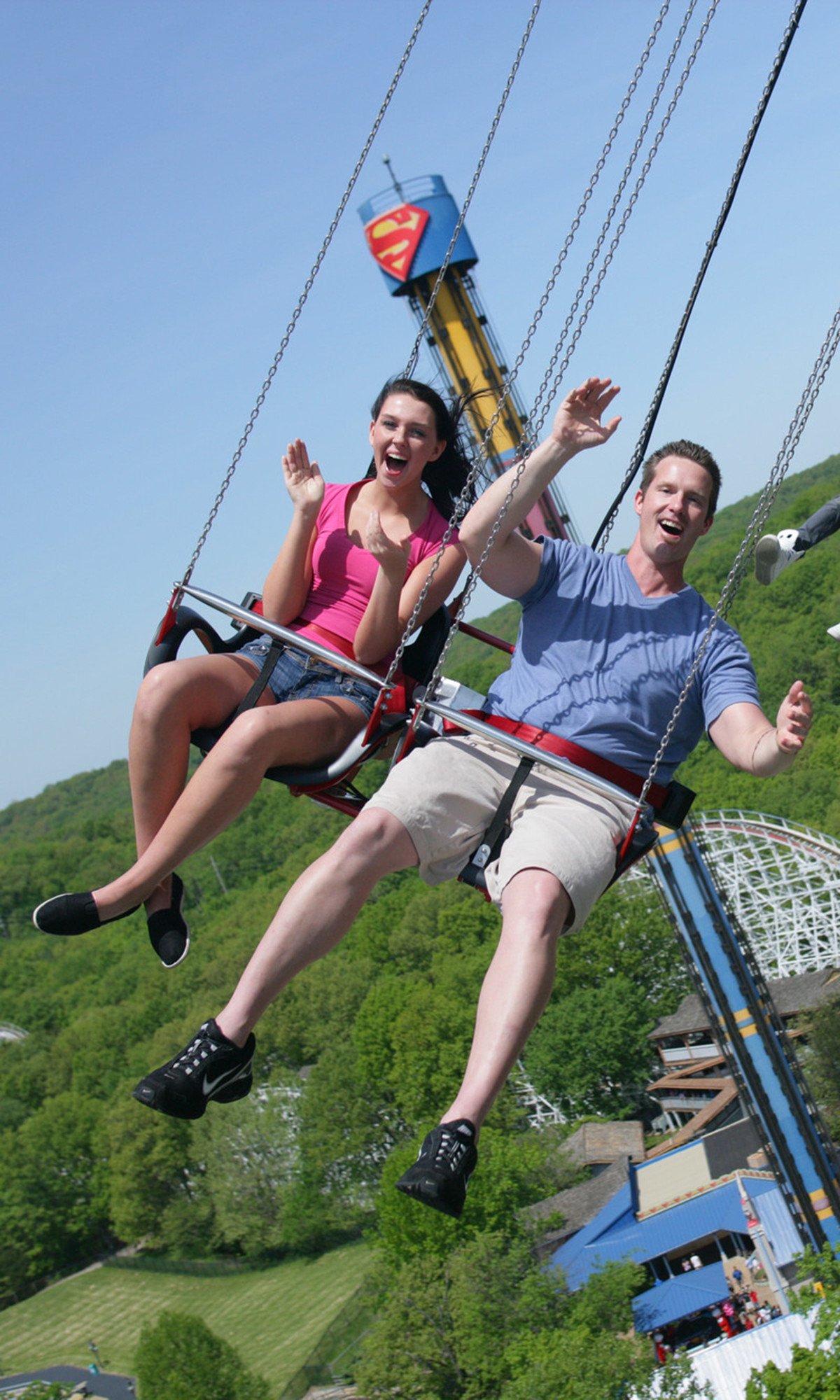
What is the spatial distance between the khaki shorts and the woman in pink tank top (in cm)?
54

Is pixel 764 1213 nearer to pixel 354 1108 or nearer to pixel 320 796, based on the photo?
pixel 354 1108

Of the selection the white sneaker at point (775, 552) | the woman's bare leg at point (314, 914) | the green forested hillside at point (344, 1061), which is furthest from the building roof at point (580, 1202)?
the woman's bare leg at point (314, 914)

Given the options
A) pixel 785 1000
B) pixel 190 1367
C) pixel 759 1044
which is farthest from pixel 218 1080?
pixel 785 1000

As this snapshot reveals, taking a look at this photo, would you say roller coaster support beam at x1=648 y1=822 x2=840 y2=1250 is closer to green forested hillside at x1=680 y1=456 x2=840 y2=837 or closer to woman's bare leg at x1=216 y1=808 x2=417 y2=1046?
woman's bare leg at x1=216 y1=808 x2=417 y2=1046

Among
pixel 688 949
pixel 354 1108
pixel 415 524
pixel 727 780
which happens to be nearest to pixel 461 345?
pixel 727 780

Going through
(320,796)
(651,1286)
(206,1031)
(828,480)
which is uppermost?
(828,480)

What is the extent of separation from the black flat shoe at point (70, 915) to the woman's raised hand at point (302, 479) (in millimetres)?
1535

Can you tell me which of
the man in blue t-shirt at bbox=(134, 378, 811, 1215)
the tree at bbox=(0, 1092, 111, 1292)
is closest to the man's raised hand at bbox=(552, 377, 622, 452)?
the man in blue t-shirt at bbox=(134, 378, 811, 1215)

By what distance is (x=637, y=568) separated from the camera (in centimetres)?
473

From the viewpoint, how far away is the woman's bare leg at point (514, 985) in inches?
151

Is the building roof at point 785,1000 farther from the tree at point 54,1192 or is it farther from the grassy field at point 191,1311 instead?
the tree at point 54,1192

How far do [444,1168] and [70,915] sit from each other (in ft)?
5.49

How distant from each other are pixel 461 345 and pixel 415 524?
56334 mm

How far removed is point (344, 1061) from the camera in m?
47.5
